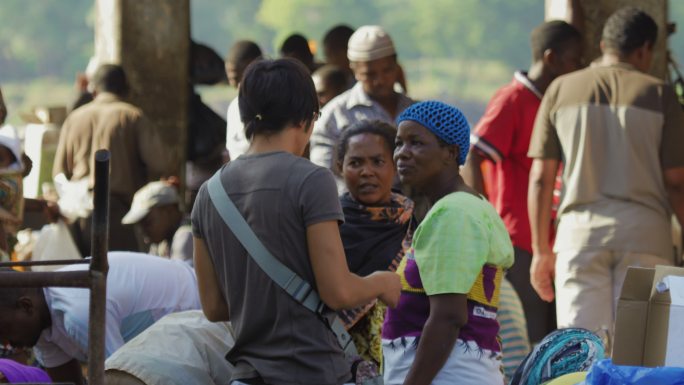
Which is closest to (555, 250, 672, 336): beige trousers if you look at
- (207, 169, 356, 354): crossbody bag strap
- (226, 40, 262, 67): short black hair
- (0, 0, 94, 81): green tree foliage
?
(226, 40, 262, 67): short black hair

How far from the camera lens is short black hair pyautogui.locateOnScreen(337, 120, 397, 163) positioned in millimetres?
5727

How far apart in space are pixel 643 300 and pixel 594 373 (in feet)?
1.64

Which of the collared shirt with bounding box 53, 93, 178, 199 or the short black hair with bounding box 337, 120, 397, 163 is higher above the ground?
the short black hair with bounding box 337, 120, 397, 163

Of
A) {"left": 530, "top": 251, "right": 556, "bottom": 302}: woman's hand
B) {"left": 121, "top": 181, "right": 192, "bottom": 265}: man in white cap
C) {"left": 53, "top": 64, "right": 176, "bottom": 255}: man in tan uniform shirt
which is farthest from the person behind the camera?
{"left": 53, "top": 64, "right": 176, "bottom": 255}: man in tan uniform shirt

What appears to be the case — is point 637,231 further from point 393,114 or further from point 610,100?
point 393,114

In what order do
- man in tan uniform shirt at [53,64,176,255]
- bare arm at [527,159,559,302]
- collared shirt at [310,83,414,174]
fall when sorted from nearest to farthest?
1. bare arm at [527,159,559,302]
2. collared shirt at [310,83,414,174]
3. man in tan uniform shirt at [53,64,176,255]

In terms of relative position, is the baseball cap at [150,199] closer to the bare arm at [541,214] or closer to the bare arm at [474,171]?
the bare arm at [474,171]

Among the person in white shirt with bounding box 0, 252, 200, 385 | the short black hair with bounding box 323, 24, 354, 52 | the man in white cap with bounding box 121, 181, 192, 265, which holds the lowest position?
the man in white cap with bounding box 121, 181, 192, 265

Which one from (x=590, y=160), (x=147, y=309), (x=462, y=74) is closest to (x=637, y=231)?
(x=590, y=160)

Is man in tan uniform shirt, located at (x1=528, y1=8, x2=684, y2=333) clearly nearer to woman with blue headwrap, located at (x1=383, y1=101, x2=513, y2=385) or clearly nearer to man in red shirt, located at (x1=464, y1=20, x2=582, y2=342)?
man in red shirt, located at (x1=464, y1=20, x2=582, y2=342)

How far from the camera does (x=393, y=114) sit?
7781 mm

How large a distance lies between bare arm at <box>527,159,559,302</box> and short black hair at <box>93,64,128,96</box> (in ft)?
12.6

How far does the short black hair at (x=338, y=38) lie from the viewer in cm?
1073

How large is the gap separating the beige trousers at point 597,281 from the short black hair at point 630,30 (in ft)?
3.26
